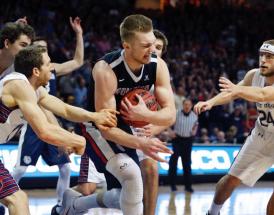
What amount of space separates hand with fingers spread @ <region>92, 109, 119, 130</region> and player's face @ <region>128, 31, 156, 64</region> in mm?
509

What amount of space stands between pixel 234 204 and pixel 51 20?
358 inches

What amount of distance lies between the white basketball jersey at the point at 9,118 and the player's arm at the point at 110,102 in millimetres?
649

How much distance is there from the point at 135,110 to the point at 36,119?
832mm

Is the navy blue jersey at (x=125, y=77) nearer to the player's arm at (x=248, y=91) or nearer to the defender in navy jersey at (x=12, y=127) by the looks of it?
the player's arm at (x=248, y=91)

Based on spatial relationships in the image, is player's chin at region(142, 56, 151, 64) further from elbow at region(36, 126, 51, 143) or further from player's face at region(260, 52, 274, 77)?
player's face at region(260, 52, 274, 77)

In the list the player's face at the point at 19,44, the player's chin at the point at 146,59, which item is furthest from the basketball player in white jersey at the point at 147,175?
the player's face at the point at 19,44

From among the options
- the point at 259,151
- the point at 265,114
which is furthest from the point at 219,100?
the point at 259,151

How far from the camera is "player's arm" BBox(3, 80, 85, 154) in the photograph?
195 inches

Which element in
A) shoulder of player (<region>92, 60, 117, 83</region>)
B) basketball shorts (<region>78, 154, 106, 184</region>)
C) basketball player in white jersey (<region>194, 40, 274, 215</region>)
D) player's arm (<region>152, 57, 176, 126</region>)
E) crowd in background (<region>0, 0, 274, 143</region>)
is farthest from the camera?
crowd in background (<region>0, 0, 274, 143</region>)

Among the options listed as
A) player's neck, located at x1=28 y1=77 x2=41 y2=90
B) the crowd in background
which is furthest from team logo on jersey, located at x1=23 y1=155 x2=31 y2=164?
the crowd in background

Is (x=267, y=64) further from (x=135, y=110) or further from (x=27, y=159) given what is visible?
(x=27, y=159)

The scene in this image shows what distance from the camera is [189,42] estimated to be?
2042 centimetres

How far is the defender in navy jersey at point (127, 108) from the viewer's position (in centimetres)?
546

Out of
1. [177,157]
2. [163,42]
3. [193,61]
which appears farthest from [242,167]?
[193,61]
